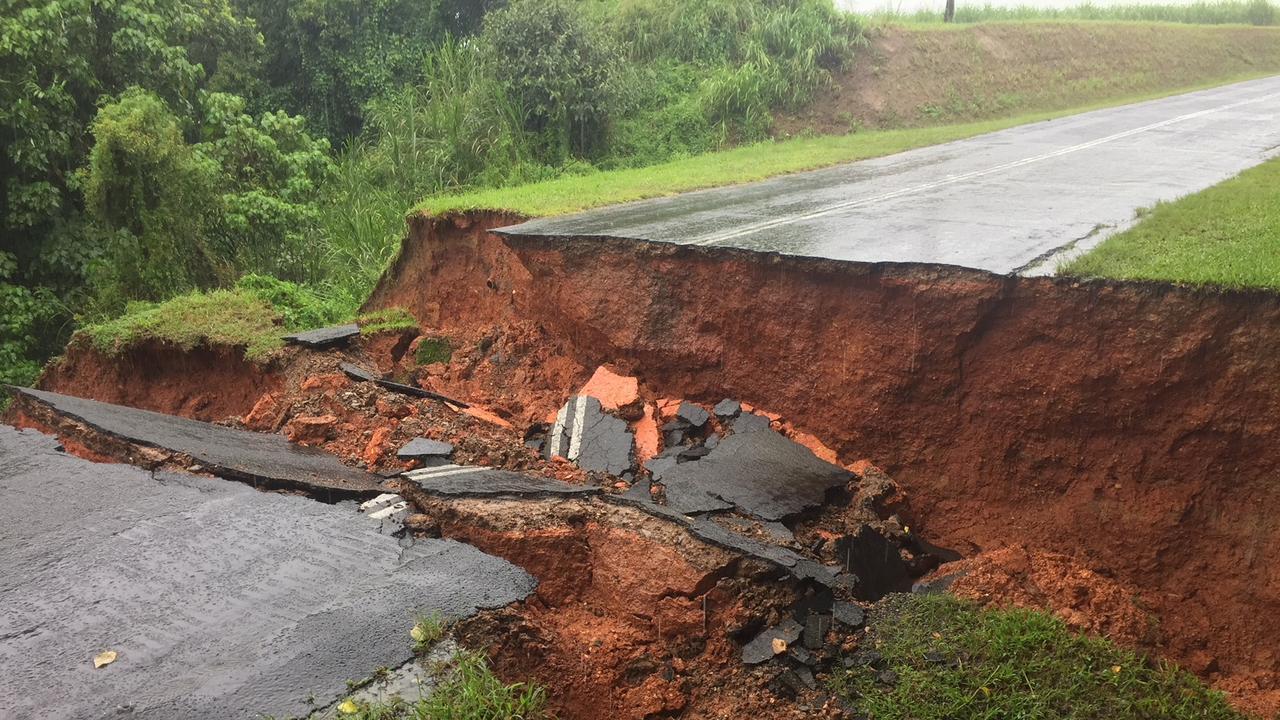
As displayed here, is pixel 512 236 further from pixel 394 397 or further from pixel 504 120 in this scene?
pixel 504 120

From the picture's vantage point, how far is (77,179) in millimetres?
11602

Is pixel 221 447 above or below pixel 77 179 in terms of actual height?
below

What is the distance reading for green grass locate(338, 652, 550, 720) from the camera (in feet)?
11.4

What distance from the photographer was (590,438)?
6555 millimetres

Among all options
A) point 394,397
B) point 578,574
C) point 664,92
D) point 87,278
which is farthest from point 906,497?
point 664,92

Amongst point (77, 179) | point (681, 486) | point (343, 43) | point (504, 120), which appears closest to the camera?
point (681, 486)

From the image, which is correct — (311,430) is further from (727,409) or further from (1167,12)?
(1167,12)

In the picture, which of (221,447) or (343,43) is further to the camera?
(343,43)

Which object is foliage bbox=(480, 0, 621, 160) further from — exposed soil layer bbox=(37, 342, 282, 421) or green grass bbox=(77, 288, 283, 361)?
exposed soil layer bbox=(37, 342, 282, 421)

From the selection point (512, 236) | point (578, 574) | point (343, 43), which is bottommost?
point (578, 574)

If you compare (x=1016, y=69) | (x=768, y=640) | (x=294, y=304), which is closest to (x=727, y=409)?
(x=768, y=640)

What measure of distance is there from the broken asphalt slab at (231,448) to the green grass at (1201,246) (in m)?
4.52

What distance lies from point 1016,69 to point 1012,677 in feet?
64.0

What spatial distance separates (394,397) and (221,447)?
1371 mm
